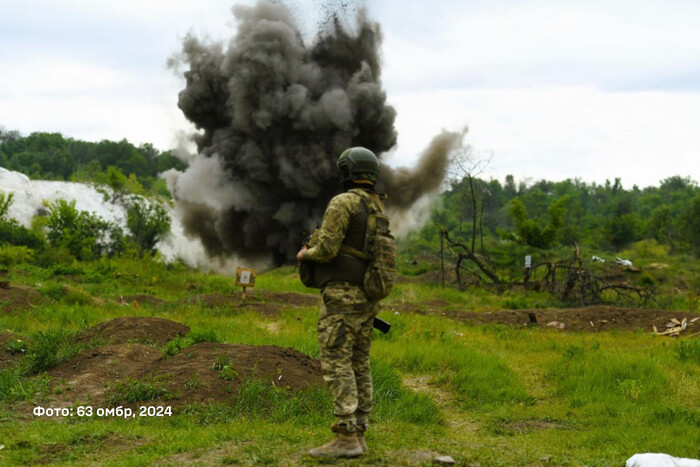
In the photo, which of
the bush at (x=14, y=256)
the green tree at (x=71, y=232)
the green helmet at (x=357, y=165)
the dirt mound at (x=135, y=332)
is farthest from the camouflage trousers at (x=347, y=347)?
the green tree at (x=71, y=232)

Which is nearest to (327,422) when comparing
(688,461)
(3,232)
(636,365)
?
(688,461)

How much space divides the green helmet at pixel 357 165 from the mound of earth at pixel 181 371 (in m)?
2.97

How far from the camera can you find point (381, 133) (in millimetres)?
20719

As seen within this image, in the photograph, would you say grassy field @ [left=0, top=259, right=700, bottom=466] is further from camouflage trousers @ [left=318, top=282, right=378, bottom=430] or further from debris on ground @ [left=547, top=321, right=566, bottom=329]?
debris on ground @ [left=547, top=321, right=566, bottom=329]

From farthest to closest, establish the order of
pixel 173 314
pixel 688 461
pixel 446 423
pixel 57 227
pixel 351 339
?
pixel 57 227
pixel 173 314
pixel 446 423
pixel 351 339
pixel 688 461

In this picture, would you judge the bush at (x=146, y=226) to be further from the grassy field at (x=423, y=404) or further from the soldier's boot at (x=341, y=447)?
the soldier's boot at (x=341, y=447)

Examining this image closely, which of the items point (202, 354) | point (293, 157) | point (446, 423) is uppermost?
point (293, 157)

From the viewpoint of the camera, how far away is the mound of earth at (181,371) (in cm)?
755

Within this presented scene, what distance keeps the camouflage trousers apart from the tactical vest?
0.06 meters

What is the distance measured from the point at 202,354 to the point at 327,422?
2.20m

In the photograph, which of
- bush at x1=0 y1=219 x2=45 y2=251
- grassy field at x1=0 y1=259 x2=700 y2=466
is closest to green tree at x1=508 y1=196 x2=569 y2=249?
grassy field at x1=0 y1=259 x2=700 y2=466

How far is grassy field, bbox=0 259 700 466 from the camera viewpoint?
5844 mm

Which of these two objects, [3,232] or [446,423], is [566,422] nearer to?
[446,423]

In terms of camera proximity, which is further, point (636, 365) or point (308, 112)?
point (308, 112)
